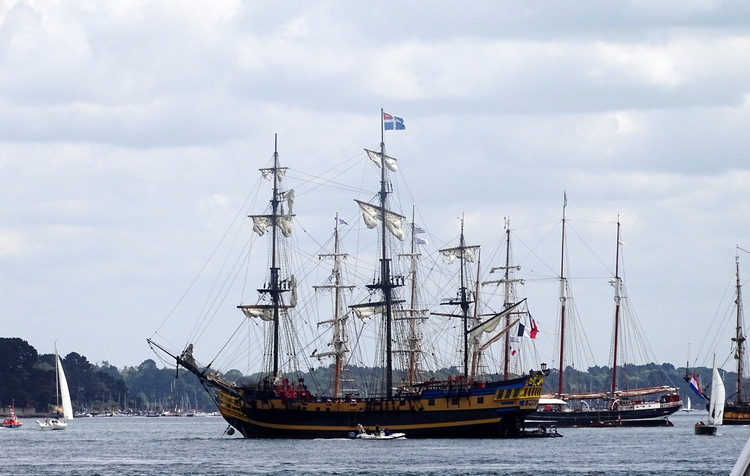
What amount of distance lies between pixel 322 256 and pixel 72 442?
3341 centimetres

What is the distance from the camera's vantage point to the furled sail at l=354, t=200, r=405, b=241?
143 m

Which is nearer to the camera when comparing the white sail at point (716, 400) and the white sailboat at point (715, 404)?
the white sail at point (716, 400)

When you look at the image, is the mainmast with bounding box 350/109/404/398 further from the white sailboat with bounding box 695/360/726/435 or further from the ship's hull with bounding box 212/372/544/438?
the white sailboat with bounding box 695/360/726/435

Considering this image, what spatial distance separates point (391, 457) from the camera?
11250cm

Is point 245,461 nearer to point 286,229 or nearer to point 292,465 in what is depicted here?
point 292,465

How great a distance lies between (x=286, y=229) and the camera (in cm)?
14688

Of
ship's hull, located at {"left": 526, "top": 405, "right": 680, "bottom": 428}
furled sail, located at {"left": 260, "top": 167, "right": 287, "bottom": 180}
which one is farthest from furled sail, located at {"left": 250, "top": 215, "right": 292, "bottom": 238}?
ship's hull, located at {"left": 526, "top": 405, "right": 680, "bottom": 428}

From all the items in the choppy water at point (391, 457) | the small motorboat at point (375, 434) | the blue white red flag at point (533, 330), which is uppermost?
the blue white red flag at point (533, 330)

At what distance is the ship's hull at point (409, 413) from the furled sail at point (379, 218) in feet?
51.0

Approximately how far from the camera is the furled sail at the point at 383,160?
145 m

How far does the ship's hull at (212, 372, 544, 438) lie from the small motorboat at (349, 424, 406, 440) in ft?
1.48

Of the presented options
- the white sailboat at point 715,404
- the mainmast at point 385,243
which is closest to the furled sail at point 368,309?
the mainmast at point 385,243

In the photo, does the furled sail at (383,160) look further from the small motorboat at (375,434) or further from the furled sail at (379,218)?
the small motorboat at (375,434)

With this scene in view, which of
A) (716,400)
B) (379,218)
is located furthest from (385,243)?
(716,400)
